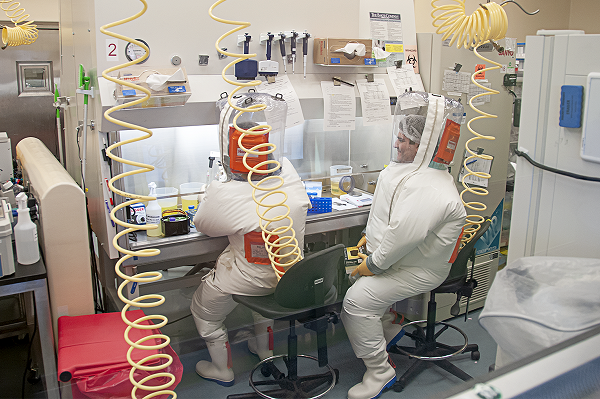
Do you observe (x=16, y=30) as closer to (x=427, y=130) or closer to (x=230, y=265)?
(x=230, y=265)

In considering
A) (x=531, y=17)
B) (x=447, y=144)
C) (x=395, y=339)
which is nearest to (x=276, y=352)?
(x=395, y=339)

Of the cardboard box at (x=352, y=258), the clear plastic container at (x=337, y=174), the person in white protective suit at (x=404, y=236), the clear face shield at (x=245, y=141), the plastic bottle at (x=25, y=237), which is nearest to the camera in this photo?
the plastic bottle at (x=25, y=237)

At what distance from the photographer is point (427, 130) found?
8.30 feet

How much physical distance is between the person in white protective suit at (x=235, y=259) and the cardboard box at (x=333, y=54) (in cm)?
74

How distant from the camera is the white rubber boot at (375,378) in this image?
2.53 m

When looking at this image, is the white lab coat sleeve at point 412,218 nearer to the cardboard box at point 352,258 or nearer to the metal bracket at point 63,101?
the cardboard box at point 352,258

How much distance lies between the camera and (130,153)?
281cm

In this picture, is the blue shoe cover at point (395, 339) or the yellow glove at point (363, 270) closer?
the yellow glove at point (363, 270)

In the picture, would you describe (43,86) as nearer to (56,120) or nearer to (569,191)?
(56,120)

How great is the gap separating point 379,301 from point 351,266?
0.26 metres

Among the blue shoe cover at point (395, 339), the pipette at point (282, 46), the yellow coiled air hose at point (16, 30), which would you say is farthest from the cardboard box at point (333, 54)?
the yellow coiled air hose at point (16, 30)

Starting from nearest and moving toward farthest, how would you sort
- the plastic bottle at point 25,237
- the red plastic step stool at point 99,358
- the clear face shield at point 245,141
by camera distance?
the red plastic step stool at point 99,358
the plastic bottle at point 25,237
the clear face shield at point 245,141

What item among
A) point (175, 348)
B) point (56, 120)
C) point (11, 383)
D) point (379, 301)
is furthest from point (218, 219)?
point (56, 120)

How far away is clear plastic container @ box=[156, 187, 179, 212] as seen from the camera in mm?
2938
